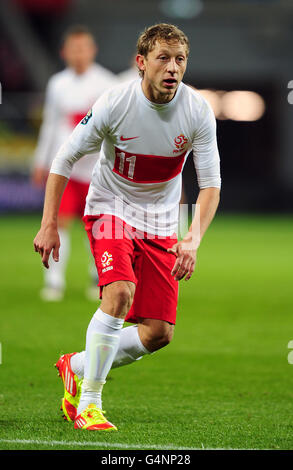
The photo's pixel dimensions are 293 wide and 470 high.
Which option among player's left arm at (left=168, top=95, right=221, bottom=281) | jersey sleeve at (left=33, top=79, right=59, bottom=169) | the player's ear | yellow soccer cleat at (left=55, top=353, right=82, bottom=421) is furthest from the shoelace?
jersey sleeve at (left=33, top=79, right=59, bottom=169)

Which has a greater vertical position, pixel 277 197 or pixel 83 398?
pixel 277 197

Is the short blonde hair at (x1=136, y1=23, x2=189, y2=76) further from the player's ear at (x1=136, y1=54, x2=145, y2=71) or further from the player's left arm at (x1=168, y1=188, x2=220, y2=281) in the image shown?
the player's left arm at (x1=168, y1=188, x2=220, y2=281)

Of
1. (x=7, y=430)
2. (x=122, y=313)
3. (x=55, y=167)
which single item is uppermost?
(x=55, y=167)

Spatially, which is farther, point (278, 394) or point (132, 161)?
point (278, 394)

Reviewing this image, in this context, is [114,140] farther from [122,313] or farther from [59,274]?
[59,274]

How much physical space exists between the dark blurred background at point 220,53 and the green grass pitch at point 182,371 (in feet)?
38.6

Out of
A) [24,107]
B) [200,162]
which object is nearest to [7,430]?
[200,162]

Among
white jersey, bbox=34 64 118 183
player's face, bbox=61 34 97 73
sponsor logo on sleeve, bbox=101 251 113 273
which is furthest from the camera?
white jersey, bbox=34 64 118 183

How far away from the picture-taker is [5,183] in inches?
791

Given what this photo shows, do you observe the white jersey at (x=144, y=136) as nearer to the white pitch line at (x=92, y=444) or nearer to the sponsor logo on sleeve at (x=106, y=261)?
the sponsor logo on sleeve at (x=106, y=261)

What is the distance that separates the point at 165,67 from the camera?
4773mm

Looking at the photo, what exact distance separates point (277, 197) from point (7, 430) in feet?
59.8

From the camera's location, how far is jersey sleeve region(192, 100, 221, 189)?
494 centimetres

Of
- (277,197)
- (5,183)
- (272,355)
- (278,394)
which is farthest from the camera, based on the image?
(277,197)
